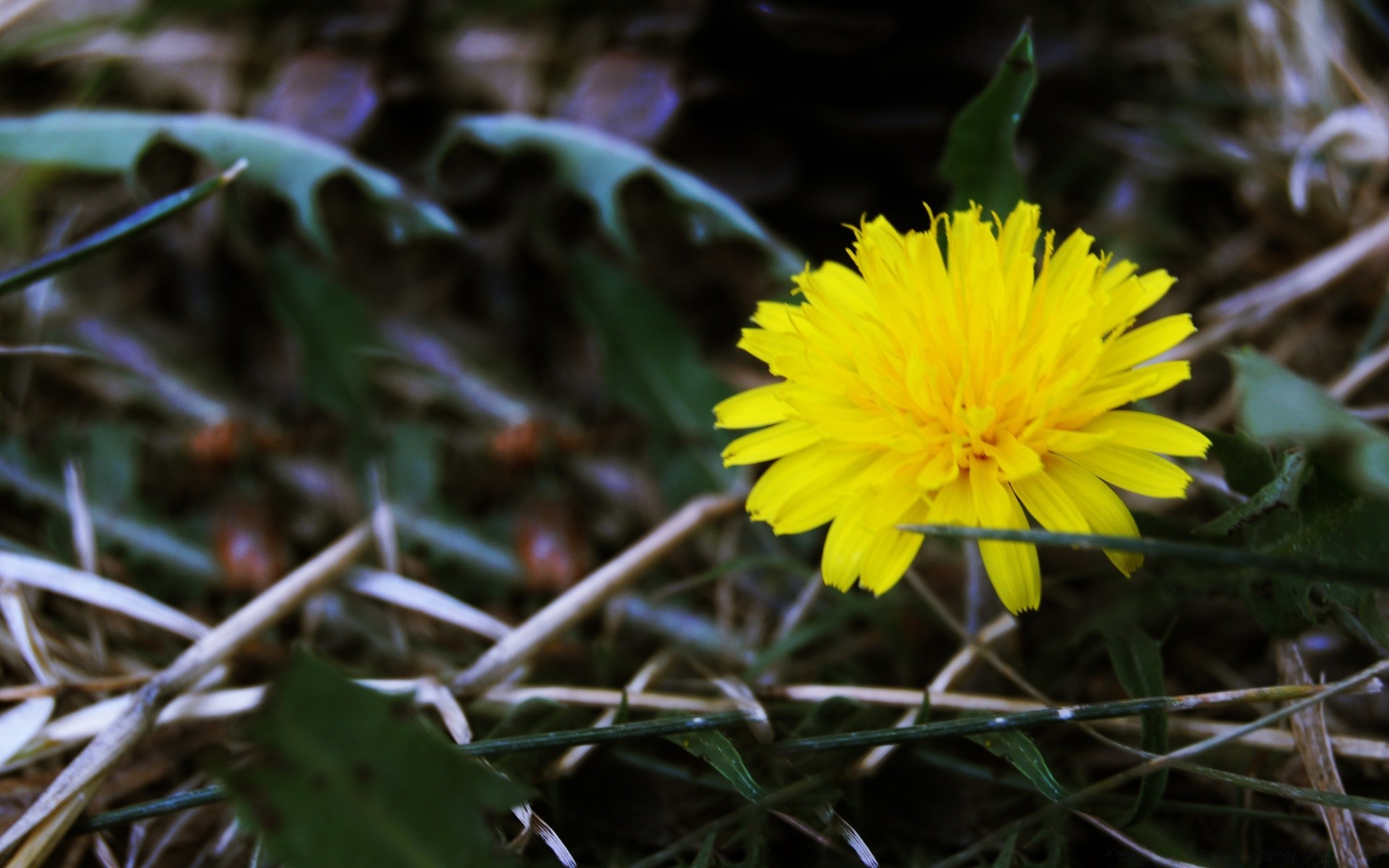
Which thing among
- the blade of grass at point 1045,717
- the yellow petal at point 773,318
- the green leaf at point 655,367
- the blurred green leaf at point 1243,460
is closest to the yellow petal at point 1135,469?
the blurred green leaf at point 1243,460

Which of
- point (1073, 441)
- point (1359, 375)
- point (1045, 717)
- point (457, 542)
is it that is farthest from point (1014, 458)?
point (457, 542)

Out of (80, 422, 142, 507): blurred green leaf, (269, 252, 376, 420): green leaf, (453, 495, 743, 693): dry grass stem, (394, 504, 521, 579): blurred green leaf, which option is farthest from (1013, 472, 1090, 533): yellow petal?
(80, 422, 142, 507): blurred green leaf

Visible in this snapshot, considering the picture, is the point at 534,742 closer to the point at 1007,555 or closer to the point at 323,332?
the point at 1007,555

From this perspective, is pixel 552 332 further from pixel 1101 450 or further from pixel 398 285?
pixel 1101 450

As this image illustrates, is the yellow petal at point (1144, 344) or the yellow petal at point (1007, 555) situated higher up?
the yellow petal at point (1144, 344)

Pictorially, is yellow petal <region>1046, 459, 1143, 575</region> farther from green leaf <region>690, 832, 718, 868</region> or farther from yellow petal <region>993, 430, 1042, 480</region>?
green leaf <region>690, 832, 718, 868</region>

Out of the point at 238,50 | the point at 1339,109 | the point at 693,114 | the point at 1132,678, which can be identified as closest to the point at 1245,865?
the point at 1132,678

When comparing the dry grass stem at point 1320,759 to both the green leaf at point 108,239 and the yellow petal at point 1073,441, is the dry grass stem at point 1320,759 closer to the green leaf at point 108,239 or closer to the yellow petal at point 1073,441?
the yellow petal at point 1073,441

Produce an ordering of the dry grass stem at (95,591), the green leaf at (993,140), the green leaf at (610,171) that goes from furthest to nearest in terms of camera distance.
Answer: the green leaf at (610,171) < the dry grass stem at (95,591) < the green leaf at (993,140)
